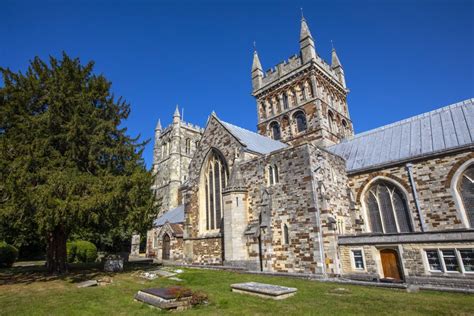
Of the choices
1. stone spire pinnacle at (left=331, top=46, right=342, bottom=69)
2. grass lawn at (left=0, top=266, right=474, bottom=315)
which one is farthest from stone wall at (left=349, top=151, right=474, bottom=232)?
stone spire pinnacle at (left=331, top=46, right=342, bottom=69)

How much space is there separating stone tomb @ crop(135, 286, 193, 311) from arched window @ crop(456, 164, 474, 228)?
14961mm

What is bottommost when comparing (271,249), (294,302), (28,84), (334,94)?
(294,302)

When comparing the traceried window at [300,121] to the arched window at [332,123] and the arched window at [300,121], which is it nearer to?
the arched window at [300,121]

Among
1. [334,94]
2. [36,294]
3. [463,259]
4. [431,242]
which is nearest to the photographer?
[36,294]

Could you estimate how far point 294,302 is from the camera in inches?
324

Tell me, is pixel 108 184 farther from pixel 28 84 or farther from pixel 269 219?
pixel 269 219

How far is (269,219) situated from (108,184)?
9085 millimetres

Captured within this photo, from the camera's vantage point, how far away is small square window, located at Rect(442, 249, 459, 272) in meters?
11.2

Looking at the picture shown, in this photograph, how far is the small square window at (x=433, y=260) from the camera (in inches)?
456

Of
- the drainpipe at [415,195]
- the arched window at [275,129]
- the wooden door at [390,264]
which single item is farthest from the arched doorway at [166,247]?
the drainpipe at [415,195]

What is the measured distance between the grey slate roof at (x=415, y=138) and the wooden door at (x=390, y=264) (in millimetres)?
6443

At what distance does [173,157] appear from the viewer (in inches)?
2119

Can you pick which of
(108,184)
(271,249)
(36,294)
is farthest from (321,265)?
(36,294)

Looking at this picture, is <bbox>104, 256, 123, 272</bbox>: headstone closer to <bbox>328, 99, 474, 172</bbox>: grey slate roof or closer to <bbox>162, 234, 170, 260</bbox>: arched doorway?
<bbox>162, 234, 170, 260</bbox>: arched doorway
